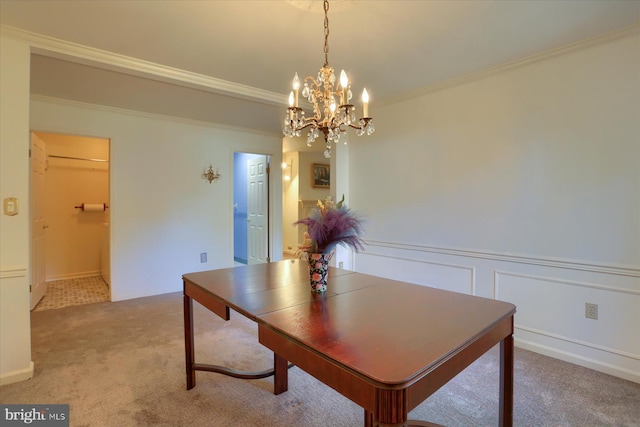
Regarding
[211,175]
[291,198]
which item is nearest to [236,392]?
[211,175]

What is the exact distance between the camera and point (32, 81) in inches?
117

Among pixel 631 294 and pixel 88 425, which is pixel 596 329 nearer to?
pixel 631 294

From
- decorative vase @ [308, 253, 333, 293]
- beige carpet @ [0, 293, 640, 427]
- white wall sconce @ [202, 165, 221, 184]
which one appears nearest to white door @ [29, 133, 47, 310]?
beige carpet @ [0, 293, 640, 427]

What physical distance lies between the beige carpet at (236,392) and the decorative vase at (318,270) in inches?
30.1

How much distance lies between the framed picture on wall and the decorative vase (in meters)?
5.52

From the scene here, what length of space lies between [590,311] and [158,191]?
14.8 ft

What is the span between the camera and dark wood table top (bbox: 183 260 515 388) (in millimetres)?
938

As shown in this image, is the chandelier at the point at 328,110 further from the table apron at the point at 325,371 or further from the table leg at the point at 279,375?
the table leg at the point at 279,375

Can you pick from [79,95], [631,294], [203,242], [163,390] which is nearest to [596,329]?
[631,294]

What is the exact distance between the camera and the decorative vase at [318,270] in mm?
1575

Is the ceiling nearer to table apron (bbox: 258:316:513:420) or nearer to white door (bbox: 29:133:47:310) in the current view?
white door (bbox: 29:133:47:310)

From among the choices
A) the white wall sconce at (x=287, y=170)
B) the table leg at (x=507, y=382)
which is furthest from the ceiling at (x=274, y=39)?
the white wall sconce at (x=287, y=170)

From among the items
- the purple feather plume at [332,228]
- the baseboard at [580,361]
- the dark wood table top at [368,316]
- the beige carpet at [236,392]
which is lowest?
the beige carpet at [236,392]

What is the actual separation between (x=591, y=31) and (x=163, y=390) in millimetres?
3666
